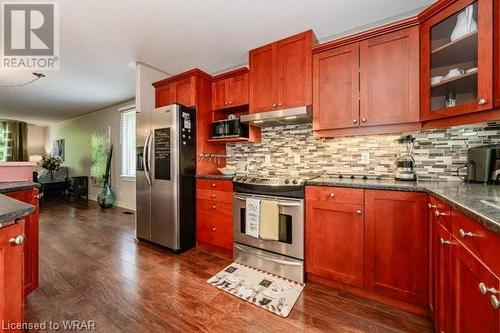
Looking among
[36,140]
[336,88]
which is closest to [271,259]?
[336,88]

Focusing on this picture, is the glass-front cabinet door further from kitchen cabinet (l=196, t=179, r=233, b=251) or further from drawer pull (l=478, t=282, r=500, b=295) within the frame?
kitchen cabinet (l=196, t=179, r=233, b=251)

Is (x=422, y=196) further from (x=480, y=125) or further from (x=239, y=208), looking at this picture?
(x=239, y=208)

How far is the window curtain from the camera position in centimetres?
696

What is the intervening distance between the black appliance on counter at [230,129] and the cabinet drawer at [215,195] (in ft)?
2.33

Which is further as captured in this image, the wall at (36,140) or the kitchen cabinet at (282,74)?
the wall at (36,140)

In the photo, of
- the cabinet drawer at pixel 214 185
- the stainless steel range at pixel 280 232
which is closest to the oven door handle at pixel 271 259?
the stainless steel range at pixel 280 232

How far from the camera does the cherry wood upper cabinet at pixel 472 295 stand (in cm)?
73

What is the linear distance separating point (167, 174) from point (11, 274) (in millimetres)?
1837

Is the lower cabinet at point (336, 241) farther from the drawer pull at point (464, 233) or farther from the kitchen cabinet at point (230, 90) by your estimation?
the kitchen cabinet at point (230, 90)

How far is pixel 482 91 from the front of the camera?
141cm

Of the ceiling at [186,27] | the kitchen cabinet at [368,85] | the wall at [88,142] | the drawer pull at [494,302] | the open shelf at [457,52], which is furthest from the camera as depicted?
the wall at [88,142]

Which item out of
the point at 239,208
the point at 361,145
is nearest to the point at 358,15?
the point at 361,145

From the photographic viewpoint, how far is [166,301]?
67.1 inches

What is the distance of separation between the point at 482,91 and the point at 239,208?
205 cm
